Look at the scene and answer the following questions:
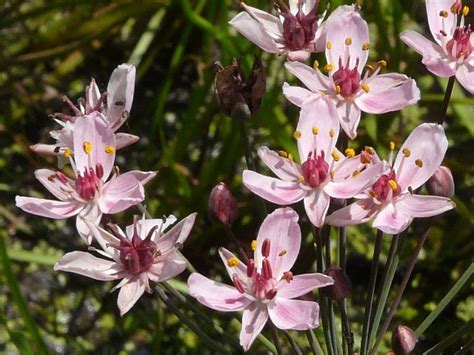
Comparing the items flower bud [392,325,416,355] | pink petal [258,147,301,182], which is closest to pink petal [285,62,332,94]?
pink petal [258,147,301,182]

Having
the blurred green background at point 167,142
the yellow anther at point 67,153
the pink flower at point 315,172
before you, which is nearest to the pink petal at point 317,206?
the pink flower at point 315,172

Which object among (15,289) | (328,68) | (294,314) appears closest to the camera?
(294,314)

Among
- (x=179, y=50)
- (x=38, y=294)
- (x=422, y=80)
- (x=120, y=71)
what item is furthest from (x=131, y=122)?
(x=120, y=71)

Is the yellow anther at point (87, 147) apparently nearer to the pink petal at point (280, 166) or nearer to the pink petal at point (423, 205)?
the pink petal at point (280, 166)

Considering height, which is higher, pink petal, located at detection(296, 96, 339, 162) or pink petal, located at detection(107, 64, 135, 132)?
pink petal, located at detection(107, 64, 135, 132)

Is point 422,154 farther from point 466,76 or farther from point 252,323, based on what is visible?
point 252,323

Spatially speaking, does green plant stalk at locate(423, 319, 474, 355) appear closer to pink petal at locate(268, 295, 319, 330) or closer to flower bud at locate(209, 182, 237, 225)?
pink petal at locate(268, 295, 319, 330)

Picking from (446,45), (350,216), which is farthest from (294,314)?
(446,45)

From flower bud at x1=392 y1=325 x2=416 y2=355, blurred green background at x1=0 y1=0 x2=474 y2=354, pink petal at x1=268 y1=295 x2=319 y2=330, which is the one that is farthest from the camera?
blurred green background at x1=0 y1=0 x2=474 y2=354
